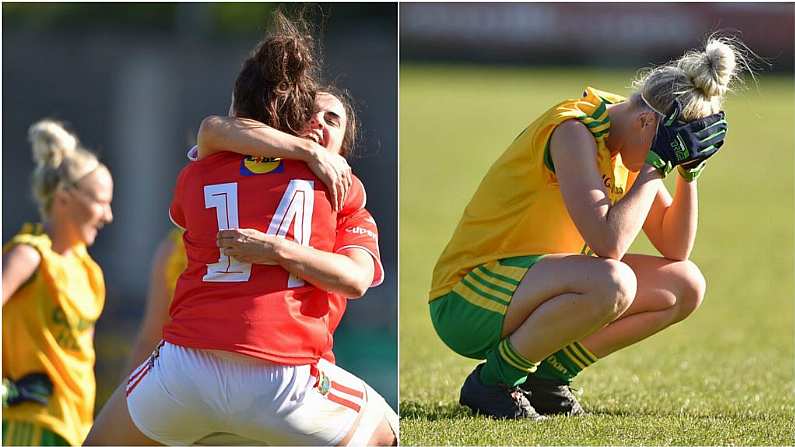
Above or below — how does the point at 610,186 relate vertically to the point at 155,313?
above

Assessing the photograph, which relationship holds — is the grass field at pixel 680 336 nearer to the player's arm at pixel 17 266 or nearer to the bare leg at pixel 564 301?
the bare leg at pixel 564 301

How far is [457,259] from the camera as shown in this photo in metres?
3.87

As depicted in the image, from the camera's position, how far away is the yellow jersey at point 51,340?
4121mm

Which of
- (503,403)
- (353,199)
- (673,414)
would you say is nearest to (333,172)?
(353,199)

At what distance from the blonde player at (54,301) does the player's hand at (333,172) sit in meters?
1.77

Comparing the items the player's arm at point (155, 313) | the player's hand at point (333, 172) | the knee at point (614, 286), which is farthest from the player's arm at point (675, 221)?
the player's arm at point (155, 313)

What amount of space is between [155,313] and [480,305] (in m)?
1.45

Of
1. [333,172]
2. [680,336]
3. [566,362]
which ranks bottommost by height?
[680,336]

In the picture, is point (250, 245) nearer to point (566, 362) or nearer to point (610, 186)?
point (610, 186)

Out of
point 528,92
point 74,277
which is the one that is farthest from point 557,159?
point 528,92

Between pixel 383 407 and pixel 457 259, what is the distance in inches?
40.5

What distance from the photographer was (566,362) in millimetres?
3801

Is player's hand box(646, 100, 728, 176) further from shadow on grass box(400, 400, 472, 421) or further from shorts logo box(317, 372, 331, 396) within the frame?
shorts logo box(317, 372, 331, 396)

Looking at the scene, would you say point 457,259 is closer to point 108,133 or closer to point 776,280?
point 776,280
